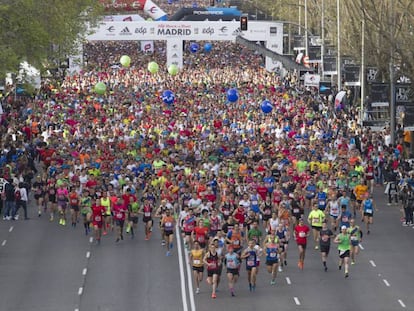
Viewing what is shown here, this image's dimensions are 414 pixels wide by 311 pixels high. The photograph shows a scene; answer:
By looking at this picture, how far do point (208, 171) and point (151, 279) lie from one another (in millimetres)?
10864

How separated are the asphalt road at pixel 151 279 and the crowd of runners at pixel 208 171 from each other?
0.44m

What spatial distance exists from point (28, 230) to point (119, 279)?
686 centimetres

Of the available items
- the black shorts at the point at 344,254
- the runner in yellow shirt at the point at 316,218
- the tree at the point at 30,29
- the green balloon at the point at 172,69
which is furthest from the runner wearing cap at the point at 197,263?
the green balloon at the point at 172,69

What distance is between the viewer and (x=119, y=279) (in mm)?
29734

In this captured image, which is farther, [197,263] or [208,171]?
[208,171]

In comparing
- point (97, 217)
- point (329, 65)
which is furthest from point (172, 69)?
point (97, 217)

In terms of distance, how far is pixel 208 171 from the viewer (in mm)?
40344

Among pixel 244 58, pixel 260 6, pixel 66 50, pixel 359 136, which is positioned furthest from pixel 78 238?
pixel 260 6

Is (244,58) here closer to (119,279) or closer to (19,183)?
(19,183)

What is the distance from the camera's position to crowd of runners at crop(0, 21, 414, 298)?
31.1 m

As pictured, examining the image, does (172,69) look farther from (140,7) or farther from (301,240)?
(301,240)

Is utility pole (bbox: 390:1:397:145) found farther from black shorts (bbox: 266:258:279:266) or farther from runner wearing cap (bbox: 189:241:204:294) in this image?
runner wearing cap (bbox: 189:241:204:294)

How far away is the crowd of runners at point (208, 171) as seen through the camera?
102ft

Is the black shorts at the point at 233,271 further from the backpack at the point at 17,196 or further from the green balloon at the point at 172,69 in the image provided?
the green balloon at the point at 172,69
